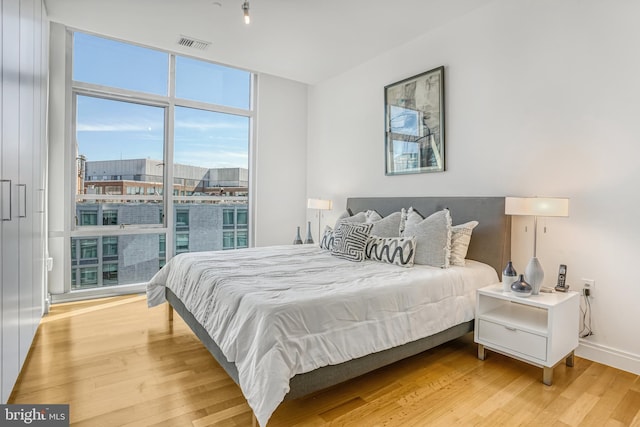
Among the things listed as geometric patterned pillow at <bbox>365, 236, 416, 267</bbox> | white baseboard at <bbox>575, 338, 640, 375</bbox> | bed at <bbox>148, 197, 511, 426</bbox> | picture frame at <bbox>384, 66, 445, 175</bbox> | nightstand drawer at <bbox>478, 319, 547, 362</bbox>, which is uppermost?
picture frame at <bbox>384, 66, 445, 175</bbox>

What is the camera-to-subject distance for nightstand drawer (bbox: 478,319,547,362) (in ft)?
7.34

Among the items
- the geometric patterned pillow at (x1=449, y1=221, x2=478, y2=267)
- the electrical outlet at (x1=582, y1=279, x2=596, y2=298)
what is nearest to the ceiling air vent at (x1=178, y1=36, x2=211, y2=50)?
the geometric patterned pillow at (x1=449, y1=221, x2=478, y2=267)

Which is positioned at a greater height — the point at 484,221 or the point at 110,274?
the point at 484,221

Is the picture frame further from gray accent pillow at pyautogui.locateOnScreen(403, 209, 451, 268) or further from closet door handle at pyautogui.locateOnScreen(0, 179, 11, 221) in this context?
closet door handle at pyautogui.locateOnScreen(0, 179, 11, 221)

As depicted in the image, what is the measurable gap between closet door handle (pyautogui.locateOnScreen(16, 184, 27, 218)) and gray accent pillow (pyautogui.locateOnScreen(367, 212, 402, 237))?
2684mm

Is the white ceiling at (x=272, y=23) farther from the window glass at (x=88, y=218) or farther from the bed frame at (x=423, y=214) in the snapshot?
the window glass at (x=88, y=218)

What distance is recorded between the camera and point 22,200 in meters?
2.19

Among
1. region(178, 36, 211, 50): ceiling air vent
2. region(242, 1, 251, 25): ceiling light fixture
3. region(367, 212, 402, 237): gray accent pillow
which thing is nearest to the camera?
region(242, 1, 251, 25): ceiling light fixture

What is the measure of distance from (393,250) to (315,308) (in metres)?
1.28

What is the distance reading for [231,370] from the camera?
1913 millimetres

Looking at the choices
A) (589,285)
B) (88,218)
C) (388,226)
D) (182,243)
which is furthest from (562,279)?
(88,218)

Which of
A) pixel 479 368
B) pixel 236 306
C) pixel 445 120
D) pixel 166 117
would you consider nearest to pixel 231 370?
pixel 236 306

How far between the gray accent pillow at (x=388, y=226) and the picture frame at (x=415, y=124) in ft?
2.02

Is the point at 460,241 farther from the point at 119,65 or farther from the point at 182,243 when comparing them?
the point at 119,65
